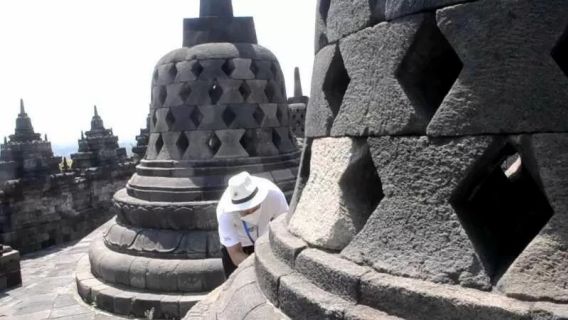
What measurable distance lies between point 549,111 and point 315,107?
114 centimetres

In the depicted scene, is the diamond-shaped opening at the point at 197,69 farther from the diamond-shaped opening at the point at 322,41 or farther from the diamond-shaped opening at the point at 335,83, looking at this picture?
the diamond-shaped opening at the point at 335,83

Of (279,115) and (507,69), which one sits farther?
(279,115)

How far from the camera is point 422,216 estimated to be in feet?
6.29

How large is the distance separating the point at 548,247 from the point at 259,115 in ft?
20.0

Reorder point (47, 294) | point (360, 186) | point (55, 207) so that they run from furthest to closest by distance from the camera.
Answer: point (55, 207)
point (47, 294)
point (360, 186)

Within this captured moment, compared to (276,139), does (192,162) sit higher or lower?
lower

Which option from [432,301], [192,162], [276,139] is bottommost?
[192,162]

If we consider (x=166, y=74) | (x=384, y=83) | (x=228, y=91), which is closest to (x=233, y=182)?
(x=384, y=83)

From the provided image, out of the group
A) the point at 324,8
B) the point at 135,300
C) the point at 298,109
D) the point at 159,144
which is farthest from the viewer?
the point at 298,109

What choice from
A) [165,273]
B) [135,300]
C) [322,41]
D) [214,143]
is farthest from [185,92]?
[322,41]

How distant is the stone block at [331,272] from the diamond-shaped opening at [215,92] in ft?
17.3

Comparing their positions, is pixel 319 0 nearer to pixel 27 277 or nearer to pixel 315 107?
pixel 315 107

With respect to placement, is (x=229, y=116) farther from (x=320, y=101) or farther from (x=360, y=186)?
(x=360, y=186)

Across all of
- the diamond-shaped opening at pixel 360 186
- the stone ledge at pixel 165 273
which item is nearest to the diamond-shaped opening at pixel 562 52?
the diamond-shaped opening at pixel 360 186
